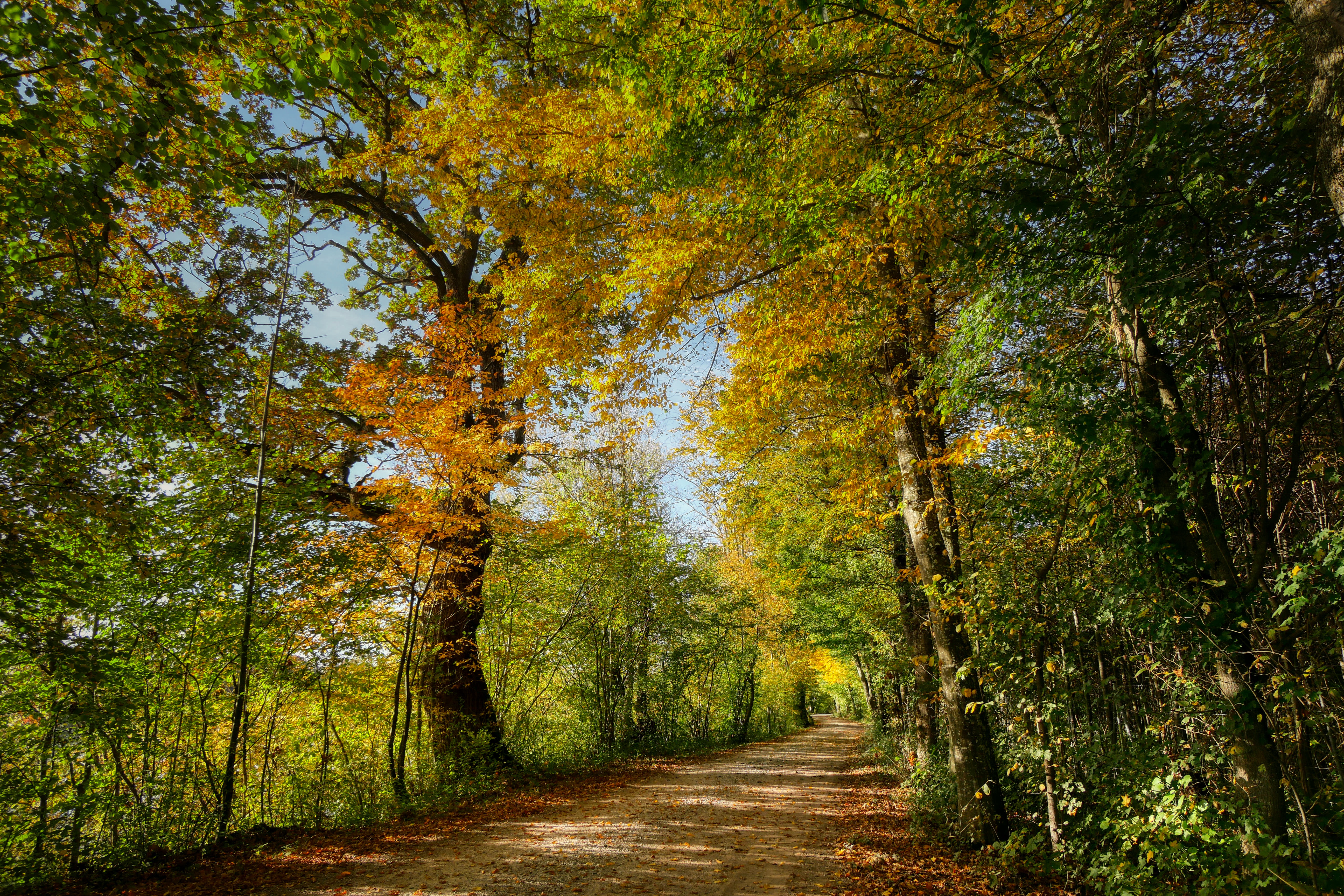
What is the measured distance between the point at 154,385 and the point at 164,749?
398 centimetres

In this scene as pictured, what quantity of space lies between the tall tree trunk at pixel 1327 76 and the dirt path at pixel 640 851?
613cm

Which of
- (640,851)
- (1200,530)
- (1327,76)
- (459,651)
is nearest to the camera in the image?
(1327,76)

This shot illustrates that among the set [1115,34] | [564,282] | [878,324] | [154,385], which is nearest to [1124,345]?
[1115,34]

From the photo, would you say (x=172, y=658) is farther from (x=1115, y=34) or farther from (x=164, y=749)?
(x=1115, y=34)

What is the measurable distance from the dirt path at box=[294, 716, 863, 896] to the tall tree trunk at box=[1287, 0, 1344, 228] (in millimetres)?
6132

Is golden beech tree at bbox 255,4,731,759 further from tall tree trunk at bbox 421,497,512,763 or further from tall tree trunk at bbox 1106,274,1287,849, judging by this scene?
tall tree trunk at bbox 1106,274,1287,849

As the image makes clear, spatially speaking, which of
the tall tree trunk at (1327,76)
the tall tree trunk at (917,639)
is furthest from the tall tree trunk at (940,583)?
the tall tree trunk at (1327,76)

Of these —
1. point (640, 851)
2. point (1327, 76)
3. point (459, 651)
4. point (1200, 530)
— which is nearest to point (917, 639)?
point (640, 851)

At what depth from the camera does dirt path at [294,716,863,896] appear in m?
5.18

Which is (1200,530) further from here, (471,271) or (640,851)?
(471,271)

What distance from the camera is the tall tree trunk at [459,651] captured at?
9.07 m

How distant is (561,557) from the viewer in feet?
38.0

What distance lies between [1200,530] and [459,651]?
9.54 meters

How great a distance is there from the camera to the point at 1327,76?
2434 millimetres
